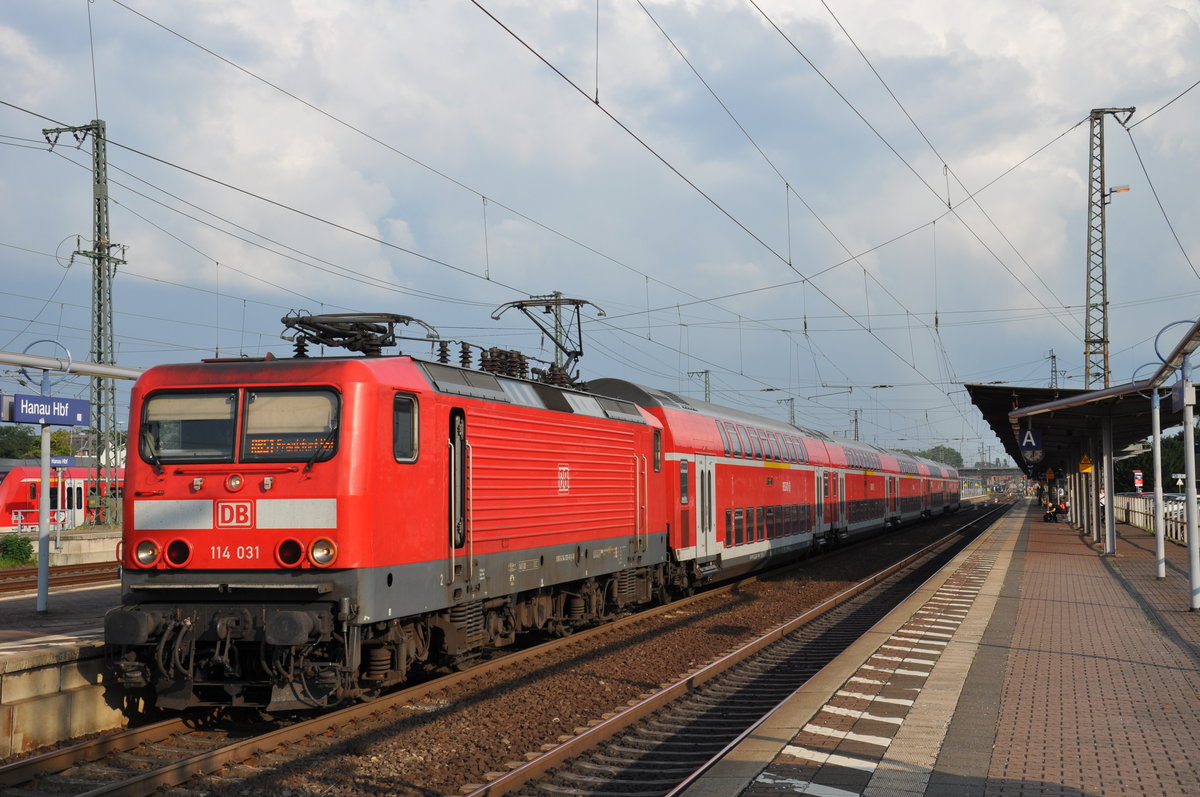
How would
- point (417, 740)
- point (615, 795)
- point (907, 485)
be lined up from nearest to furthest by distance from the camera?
point (615, 795) < point (417, 740) < point (907, 485)

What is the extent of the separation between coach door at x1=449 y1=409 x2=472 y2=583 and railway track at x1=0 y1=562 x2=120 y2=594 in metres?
13.1

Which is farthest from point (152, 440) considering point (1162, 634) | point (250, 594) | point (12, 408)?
point (1162, 634)

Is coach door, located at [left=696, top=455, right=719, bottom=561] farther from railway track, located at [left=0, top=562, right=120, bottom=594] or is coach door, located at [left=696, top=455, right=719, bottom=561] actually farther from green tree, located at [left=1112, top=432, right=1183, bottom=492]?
green tree, located at [left=1112, top=432, right=1183, bottom=492]

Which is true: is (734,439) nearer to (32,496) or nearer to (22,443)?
(32,496)

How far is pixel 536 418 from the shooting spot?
1371 cm

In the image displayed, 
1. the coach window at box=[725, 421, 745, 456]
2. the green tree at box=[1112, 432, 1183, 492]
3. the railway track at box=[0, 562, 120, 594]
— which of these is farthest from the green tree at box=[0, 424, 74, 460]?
the green tree at box=[1112, 432, 1183, 492]

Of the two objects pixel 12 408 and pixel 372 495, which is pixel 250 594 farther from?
pixel 12 408

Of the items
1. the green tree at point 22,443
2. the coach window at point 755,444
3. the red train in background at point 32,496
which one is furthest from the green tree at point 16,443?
the coach window at point 755,444

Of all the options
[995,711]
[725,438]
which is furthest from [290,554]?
[725,438]

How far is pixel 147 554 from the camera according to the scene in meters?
10.0

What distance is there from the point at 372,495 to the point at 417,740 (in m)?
2.23

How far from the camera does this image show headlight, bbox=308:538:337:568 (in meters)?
9.69

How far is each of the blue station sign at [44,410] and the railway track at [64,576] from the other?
495 cm

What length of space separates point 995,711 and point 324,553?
6.39m
